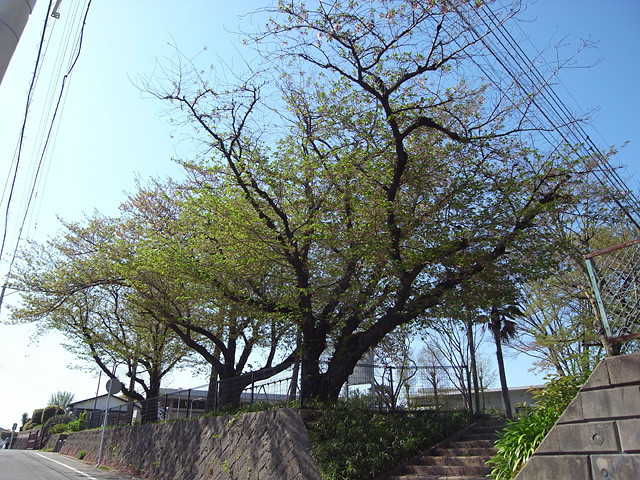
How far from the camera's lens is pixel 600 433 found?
5125 millimetres

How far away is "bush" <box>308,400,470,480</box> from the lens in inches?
373

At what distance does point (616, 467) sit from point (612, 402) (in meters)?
0.65

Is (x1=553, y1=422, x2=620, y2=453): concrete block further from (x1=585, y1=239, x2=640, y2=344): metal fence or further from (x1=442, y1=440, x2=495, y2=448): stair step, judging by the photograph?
(x1=442, y1=440, x2=495, y2=448): stair step

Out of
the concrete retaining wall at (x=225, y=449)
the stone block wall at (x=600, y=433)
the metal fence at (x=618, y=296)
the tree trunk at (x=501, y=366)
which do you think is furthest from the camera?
the tree trunk at (x=501, y=366)

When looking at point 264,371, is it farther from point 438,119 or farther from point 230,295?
point 438,119

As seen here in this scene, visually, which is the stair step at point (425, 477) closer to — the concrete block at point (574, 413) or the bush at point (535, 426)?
the bush at point (535, 426)

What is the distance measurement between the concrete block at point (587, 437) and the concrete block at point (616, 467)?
0.08 meters

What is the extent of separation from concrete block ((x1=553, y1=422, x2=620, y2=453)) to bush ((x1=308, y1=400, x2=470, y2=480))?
4865 millimetres

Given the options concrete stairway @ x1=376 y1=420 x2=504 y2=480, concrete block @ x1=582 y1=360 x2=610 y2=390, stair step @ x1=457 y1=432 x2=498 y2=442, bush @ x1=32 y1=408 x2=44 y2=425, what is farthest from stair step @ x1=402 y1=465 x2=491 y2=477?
bush @ x1=32 y1=408 x2=44 y2=425

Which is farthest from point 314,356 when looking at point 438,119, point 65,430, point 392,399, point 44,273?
point 65,430

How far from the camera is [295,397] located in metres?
13.5

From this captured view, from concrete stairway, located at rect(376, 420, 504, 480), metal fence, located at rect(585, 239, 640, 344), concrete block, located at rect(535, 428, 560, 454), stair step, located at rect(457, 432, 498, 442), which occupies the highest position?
metal fence, located at rect(585, 239, 640, 344)

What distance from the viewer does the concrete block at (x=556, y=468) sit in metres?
5.17

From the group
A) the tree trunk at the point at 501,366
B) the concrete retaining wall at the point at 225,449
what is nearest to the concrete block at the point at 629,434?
the concrete retaining wall at the point at 225,449
